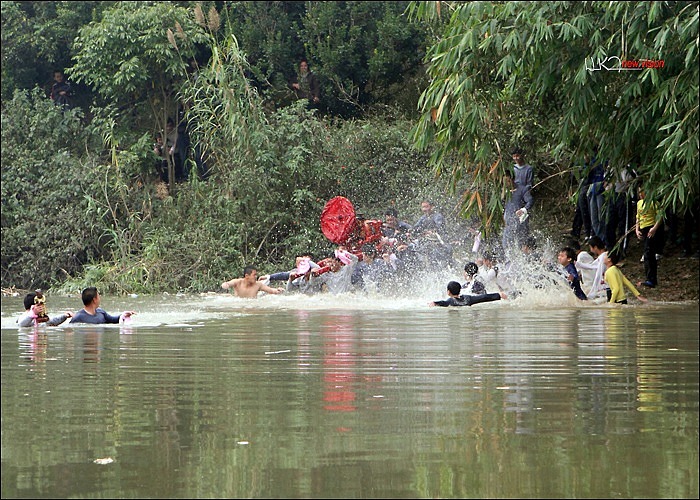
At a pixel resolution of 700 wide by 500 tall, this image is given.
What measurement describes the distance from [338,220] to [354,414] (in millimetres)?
14288

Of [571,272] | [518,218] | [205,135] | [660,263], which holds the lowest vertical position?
[571,272]

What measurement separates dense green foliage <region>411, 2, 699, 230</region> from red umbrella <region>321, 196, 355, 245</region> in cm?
582

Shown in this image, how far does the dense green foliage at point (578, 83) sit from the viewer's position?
41.1ft

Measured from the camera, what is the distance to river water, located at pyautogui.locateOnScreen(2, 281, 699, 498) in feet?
18.5

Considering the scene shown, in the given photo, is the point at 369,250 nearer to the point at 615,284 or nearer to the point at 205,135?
the point at 205,135

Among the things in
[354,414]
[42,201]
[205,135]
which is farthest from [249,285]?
[354,414]

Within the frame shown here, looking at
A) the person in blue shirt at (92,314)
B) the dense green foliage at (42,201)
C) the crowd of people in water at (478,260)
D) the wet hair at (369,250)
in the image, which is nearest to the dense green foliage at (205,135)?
the dense green foliage at (42,201)

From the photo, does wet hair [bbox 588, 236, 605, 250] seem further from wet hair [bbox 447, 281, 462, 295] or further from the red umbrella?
the red umbrella

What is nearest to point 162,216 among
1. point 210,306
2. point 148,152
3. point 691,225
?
point 148,152

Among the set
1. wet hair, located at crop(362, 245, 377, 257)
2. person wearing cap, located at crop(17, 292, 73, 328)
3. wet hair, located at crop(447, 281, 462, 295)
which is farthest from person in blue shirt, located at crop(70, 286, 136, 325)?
wet hair, located at crop(362, 245, 377, 257)

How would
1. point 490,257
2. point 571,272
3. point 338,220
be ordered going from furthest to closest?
point 338,220 → point 490,257 → point 571,272

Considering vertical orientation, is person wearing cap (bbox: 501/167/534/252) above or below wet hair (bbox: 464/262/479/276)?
above

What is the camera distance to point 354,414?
7188 mm

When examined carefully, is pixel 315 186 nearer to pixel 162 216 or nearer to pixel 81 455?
pixel 162 216
